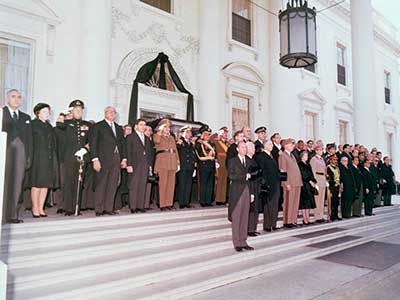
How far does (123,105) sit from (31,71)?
2.23m

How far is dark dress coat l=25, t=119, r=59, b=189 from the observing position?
5270 millimetres

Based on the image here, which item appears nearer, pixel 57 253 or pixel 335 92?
pixel 57 253

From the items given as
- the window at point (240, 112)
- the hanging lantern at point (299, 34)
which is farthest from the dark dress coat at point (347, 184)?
the window at point (240, 112)

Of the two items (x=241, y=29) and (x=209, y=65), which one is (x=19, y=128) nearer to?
(x=209, y=65)

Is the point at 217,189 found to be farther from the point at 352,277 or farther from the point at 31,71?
the point at 31,71

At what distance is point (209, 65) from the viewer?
10.9m

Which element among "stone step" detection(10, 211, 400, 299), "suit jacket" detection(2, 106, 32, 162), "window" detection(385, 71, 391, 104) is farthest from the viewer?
"window" detection(385, 71, 391, 104)

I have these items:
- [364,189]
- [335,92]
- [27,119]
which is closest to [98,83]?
[27,119]

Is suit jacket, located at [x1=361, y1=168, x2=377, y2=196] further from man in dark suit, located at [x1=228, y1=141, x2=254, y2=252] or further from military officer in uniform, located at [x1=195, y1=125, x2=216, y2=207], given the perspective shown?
man in dark suit, located at [x1=228, y1=141, x2=254, y2=252]

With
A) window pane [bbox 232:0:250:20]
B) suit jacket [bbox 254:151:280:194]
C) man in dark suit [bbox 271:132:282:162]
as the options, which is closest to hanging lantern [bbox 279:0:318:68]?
man in dark suit [bbox 271:132:282:162]

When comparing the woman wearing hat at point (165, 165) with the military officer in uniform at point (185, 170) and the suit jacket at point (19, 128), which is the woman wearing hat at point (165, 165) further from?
the suit jacket at point (19, 128)

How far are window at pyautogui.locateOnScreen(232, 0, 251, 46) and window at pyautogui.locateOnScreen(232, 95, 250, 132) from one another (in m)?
2.13

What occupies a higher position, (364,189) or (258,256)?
(364,189)

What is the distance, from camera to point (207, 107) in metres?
10.7
